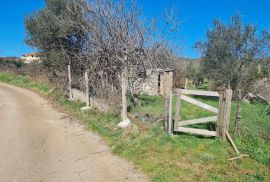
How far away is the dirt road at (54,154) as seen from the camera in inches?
248

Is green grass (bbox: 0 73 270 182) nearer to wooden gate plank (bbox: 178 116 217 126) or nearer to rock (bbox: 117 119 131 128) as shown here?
rock (bbox: 117 119 131 128)

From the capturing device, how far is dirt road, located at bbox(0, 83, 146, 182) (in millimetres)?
6309

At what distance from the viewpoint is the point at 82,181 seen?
19.8 feet

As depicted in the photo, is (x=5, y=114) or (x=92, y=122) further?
(x=5, y=114)

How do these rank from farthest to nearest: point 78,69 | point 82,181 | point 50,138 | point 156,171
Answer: point 78,69 → point 50,138 → point 156,171 → point 82,181

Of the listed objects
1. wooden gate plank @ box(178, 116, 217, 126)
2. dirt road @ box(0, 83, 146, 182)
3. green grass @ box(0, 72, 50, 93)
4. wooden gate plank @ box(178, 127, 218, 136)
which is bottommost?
dirt road @ box(0, 83, 146, 182)

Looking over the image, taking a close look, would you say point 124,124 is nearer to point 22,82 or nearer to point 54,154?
point 54,154

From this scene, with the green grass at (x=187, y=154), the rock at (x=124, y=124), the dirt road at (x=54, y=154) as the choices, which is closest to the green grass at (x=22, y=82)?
the dirt road at (x=54, y=154)

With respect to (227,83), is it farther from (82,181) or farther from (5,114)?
(82,181)

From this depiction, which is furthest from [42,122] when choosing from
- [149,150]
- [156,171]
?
[156,171]

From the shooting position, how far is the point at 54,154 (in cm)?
779

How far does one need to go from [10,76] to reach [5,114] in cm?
2060

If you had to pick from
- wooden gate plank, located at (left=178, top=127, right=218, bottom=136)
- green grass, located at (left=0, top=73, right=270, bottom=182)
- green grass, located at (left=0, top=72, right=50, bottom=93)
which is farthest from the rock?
green grass, located at (left=0, top=72, right=50, bottom=93)

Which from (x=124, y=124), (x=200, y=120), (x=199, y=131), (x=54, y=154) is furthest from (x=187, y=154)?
(x=54, y=154)
